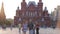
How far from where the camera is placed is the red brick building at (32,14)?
4.01 ft

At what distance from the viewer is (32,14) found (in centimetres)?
126

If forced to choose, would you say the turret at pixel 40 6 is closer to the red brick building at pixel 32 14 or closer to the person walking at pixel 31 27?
the red brick building at pixel 32 14

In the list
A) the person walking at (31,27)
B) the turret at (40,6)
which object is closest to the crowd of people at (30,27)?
the person walking at (31,27)

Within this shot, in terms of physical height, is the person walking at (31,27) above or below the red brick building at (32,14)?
below

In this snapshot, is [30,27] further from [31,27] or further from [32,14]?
[32,14]

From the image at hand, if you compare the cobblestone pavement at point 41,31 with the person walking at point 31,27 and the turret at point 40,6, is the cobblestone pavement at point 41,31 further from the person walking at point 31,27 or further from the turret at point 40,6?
the turret at point 40,6

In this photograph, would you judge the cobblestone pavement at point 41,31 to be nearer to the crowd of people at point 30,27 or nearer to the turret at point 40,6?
the crowd of people at point 30,27

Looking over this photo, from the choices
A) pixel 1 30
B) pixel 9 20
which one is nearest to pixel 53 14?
pixel 9 20

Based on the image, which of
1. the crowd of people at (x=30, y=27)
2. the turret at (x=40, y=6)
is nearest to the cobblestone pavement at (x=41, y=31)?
the crowd of people at (x=30, y=27)

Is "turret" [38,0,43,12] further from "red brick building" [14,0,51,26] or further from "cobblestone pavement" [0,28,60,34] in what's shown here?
"cobblestone pavement" [0,28,60,34]

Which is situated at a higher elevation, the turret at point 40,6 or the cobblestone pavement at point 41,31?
the turret at point 40,6

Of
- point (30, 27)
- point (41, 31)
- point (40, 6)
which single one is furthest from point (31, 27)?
point (40, 6)

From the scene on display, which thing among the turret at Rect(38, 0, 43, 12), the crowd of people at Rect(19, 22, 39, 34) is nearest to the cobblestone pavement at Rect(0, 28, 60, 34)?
the crowd of people at Rect(19, 22, 39, 34)

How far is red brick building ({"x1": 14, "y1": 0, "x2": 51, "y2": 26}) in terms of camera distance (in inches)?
48.2
